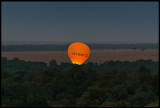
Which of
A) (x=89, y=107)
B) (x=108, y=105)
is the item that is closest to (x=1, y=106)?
(x=89, y=107)

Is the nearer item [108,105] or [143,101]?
[108,105]

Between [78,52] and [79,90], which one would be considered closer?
[79,90]

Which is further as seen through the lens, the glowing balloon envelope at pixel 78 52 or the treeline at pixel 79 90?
the glowing balloon envelope at pixel 78 52

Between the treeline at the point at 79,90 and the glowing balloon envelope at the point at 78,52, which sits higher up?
the glowing balloon envelope at the point at 78,52

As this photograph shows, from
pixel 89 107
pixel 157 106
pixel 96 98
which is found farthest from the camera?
pixel 96 98

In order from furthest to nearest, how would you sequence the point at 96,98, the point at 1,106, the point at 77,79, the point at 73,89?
the point at 77,79, the point at 73,89, the point at 96,98, the point at 1,106

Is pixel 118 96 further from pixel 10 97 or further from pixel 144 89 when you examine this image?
pixel 10 97

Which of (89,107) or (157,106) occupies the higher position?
(157,106)

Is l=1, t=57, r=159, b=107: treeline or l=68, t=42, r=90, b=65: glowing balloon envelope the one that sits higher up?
l=68, t=42, r=90, b=65: glowing balloon envelope

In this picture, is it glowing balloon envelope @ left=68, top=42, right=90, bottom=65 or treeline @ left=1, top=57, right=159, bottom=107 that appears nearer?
treeline @ left=1, top=57, right=159, bottom=107

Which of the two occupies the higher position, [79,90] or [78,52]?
[78,52]
